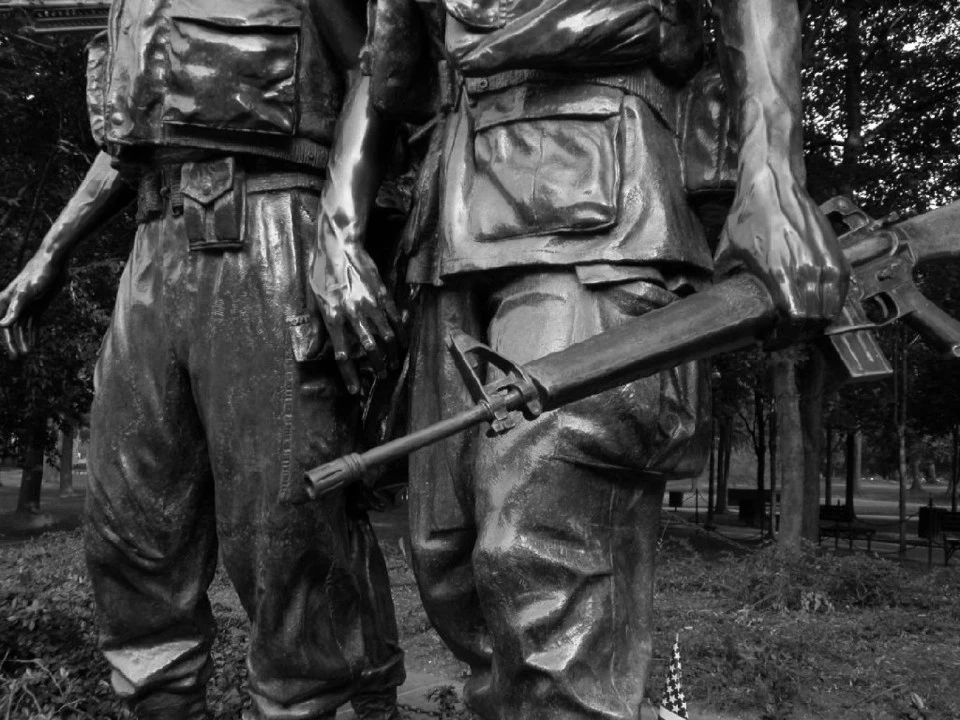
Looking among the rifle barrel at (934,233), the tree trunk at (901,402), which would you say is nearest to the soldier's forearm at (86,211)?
the rifle barrel at (934,233)

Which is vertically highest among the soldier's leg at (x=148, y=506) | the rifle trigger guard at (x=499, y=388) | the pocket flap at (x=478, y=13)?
the pocket flap at (x=478, y=13)

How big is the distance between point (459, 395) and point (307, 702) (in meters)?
0.97

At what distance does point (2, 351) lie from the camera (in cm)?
1195

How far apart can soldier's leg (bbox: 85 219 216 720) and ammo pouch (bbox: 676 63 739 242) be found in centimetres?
129

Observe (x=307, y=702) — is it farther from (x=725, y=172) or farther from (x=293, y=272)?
(x=725, y=172)

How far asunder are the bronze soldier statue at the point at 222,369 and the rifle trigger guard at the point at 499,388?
0.79 metres

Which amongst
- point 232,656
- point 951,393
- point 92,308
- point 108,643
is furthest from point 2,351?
point 951,393

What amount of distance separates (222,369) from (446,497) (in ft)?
2.19

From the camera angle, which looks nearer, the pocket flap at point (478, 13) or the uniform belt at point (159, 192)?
the pocket flap at point (478, 13)

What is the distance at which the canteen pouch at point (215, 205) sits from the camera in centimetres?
263

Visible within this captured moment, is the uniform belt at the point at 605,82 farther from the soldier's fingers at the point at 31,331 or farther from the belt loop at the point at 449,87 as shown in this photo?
the soldier's fingers at the point at 31,331

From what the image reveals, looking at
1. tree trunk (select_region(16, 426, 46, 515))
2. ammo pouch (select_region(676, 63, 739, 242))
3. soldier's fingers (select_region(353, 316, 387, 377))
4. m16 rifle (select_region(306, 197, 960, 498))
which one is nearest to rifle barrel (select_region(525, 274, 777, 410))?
m16 rifle (select_region(306, 197, 960, 498))

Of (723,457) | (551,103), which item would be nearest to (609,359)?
(551,103)

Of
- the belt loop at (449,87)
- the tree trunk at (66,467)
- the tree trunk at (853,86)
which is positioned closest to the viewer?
the belt loop at (449,87)
